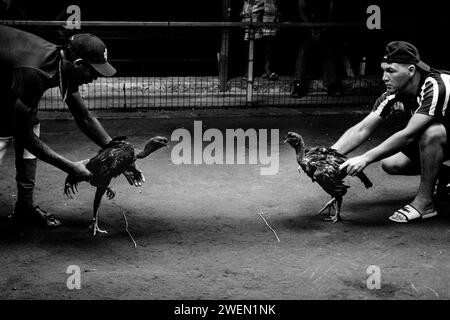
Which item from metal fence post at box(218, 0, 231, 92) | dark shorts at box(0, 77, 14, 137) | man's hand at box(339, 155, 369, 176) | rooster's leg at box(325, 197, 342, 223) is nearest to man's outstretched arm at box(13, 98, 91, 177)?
dark shorts at box(0, 77, 14, 137)

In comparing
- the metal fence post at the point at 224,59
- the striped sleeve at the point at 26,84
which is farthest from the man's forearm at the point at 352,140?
the metal fence post at the point at 224,59

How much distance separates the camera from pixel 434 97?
6254 millimetres

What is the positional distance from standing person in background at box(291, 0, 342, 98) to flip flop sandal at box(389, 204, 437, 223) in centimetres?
625

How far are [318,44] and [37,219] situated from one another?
7.56m

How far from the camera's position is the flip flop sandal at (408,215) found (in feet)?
21.2

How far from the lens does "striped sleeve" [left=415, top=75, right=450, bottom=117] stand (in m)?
6.26

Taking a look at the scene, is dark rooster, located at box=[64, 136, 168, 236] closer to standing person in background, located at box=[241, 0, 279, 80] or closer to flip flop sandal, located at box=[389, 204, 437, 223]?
flip flop sandal, located at box=[389, 204, 437, 223]

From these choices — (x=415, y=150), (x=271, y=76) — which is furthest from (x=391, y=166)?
(x=271, y=76)

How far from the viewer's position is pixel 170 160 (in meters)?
8.75

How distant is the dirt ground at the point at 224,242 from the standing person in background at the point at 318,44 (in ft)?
14.4

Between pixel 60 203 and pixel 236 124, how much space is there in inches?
174

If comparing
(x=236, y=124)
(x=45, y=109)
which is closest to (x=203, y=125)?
(x=236, y=124)

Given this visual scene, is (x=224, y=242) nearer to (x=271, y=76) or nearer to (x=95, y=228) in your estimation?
(x=95, y=228)

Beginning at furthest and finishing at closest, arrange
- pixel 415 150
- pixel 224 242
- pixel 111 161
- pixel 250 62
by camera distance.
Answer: pixel 250 62, pixel 415 150, pixel 224 242, pixel 111 161
